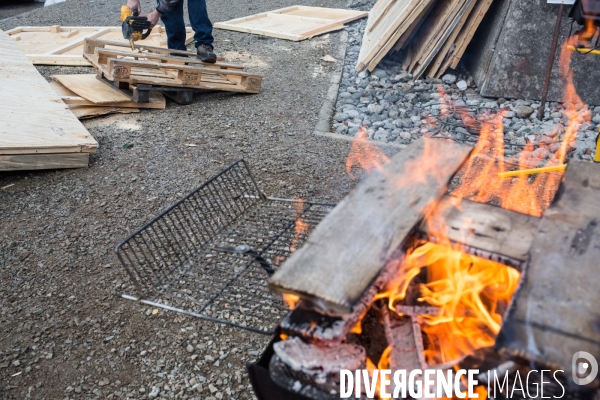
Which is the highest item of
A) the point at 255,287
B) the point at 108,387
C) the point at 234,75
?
the point at 234,75

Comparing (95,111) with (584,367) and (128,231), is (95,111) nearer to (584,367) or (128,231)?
(128,231)

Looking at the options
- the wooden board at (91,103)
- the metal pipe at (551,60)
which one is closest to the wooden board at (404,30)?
the metal pipe at (551,60)

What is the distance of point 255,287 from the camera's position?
2816 millimetres

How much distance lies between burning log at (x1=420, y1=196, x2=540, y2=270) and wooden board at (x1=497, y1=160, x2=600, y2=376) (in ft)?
0.19

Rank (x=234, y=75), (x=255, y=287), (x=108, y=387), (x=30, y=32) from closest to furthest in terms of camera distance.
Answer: (x=108, y=387)
(x=255, y=287)
(x=234, y=75)
(x=30, y=32)

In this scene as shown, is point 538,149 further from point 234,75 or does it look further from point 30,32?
point 30,32

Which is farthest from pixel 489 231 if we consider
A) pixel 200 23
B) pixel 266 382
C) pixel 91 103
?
pixel 200 23

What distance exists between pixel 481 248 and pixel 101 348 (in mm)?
2016

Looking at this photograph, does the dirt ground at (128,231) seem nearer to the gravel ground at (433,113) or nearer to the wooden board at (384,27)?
the gravel ground at (433,113)

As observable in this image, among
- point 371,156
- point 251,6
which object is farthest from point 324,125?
point 251,6

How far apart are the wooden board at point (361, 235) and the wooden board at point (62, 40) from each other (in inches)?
232

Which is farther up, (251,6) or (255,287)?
(251,6)

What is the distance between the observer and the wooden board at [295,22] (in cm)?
841

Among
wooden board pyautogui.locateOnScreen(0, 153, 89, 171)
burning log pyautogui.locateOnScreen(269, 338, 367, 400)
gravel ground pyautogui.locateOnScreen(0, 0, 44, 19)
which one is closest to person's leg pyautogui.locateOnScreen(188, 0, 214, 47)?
wooden board pyautogui.locateOnScreen(0, 153, 89, 171)
